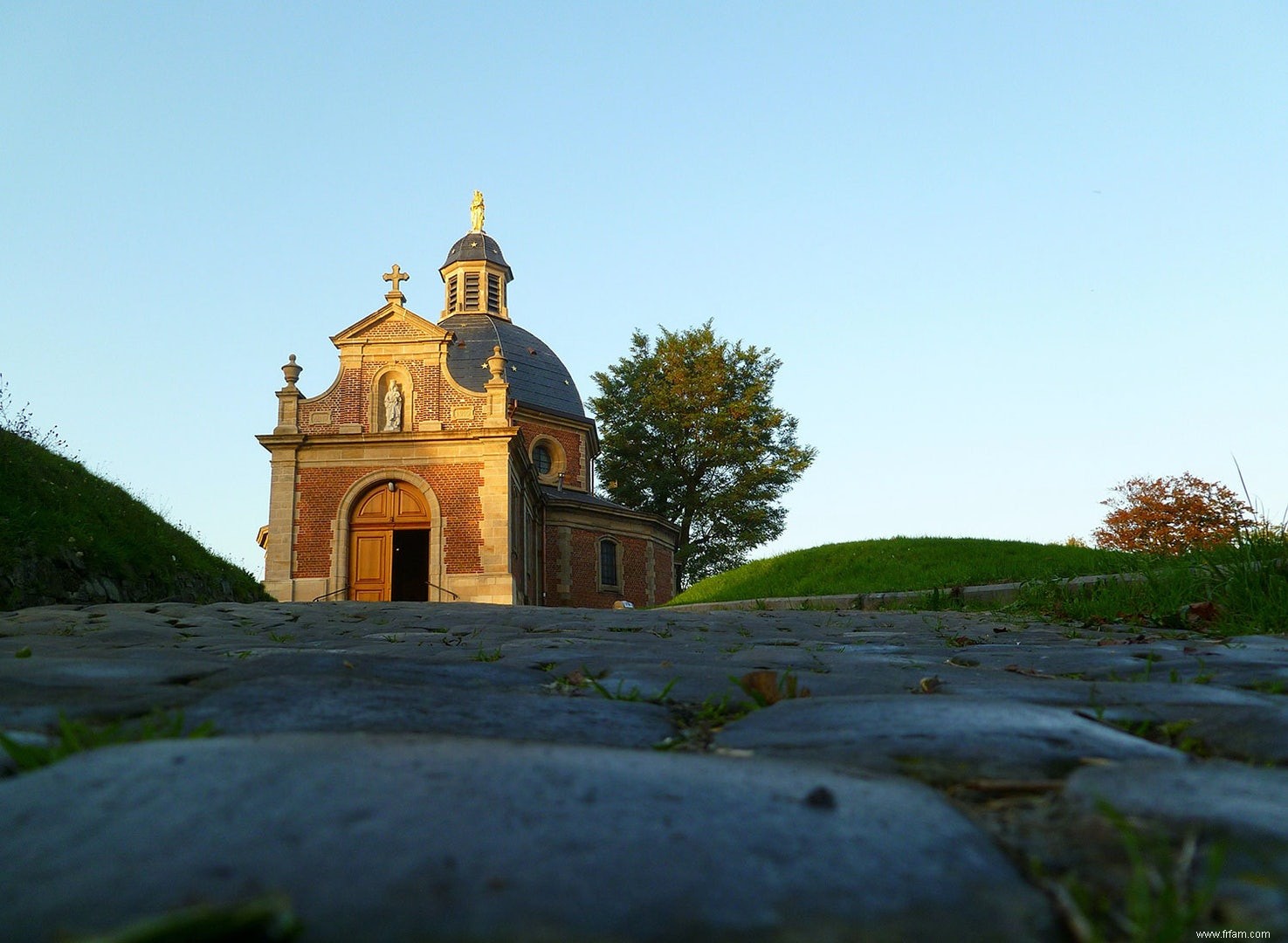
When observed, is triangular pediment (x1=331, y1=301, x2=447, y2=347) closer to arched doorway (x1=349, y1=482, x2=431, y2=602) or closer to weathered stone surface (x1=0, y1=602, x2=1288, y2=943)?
arched doorway (x1=349, y1=482, x2=431, y2=602)

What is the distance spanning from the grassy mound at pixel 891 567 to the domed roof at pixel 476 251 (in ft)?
79.9

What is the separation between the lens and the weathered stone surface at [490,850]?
0.86 meters

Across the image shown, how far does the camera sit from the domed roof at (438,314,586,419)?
32.5m

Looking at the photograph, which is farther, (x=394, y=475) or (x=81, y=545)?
(x=394, y=475)

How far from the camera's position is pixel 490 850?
97cm

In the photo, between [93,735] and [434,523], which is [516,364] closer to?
[434,523]

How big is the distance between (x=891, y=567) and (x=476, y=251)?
27793mm

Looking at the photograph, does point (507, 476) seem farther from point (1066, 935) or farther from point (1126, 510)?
point (1066, 935)

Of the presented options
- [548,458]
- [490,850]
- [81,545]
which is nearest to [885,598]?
[81,545]

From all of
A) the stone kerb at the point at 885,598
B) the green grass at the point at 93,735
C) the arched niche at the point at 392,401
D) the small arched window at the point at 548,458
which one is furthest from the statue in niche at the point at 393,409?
the green grass at the point at 93,735

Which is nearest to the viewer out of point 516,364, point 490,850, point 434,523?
point 490,850

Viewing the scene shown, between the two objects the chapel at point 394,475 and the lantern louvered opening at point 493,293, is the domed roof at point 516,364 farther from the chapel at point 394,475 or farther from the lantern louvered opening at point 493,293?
the chapel at point 394,475

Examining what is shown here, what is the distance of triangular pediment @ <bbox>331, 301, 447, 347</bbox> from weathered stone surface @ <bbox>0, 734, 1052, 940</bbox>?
2267 cm

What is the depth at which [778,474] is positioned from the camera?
36.1 meters
